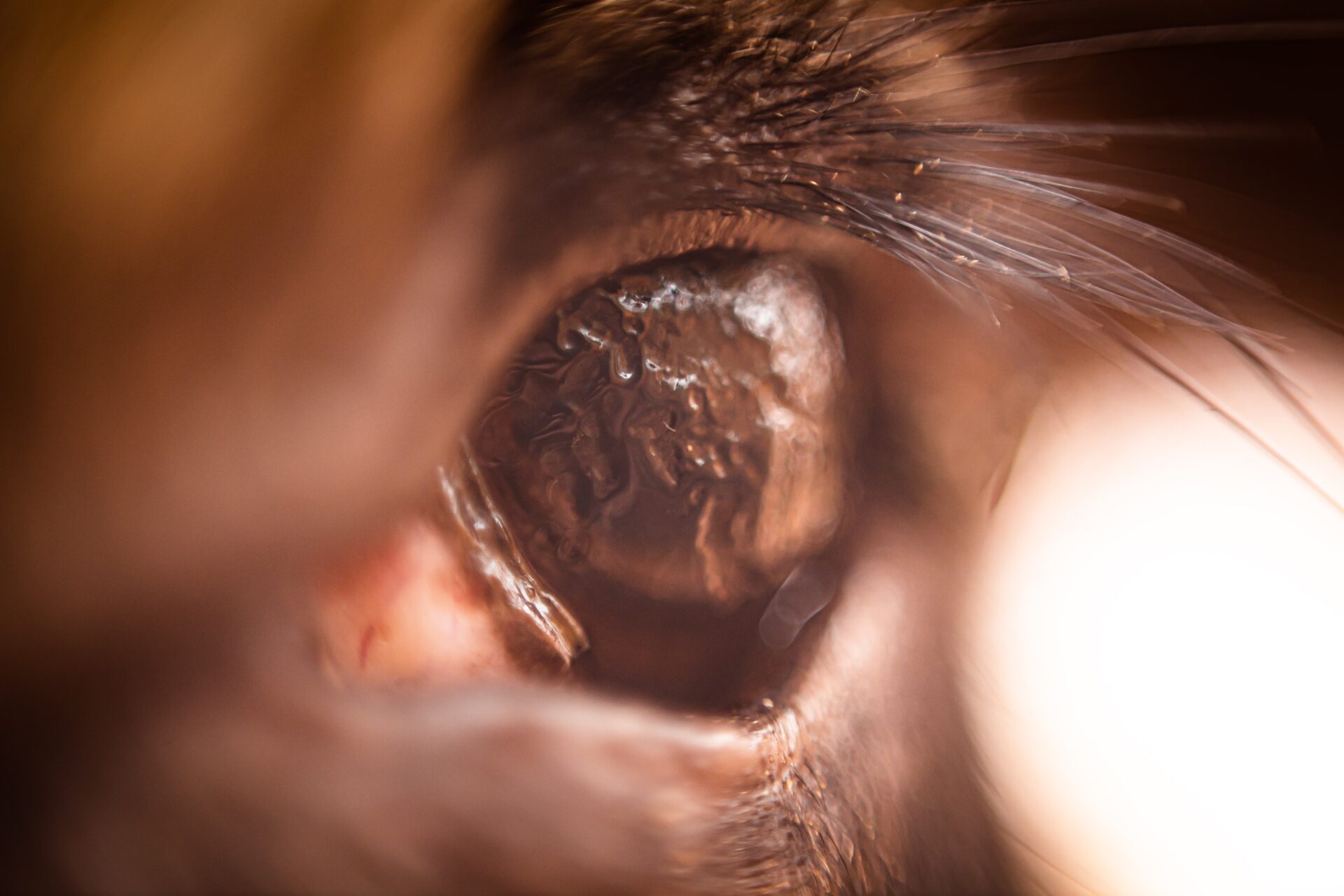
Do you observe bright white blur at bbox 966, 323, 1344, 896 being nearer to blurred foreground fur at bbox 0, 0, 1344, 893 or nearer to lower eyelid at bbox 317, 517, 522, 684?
blurred foreground fur at bbox 0, 0, 1344, 893

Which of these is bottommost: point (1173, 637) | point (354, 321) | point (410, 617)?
point (410, 617)

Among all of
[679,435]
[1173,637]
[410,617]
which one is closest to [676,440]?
[679,435]

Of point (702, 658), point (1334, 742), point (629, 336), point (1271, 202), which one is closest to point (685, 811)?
point (702, 658)

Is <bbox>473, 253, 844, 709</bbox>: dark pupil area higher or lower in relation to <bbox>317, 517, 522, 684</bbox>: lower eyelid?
higher

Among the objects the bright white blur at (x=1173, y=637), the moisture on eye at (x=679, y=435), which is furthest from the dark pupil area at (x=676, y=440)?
the bright white blur at (x=1173, y=637)

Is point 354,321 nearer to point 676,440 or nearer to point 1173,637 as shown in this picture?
point 676,440

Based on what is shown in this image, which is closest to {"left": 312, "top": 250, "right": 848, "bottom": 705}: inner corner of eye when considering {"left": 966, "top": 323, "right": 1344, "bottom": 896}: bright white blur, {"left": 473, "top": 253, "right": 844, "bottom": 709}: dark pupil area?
{"left": 473, "top": 253, "right": 844, "bottom": 709}: dark pupil area
